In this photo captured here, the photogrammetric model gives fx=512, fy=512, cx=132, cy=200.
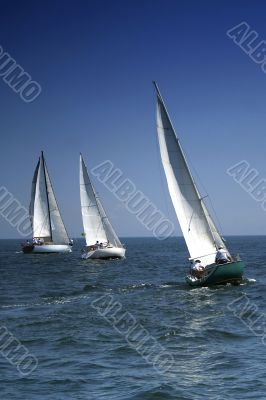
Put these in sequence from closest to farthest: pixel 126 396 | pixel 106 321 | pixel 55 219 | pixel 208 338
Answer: pixel 126 396, pixel 208 338, pixel 106 321, pixel 55 219

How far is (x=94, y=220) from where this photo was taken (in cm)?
6188

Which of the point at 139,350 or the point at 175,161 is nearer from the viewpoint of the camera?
the point at 139,350

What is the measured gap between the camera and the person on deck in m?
30.7

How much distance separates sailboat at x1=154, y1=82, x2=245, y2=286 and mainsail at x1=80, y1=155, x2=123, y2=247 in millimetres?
30060

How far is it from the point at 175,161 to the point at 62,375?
19.5 metres

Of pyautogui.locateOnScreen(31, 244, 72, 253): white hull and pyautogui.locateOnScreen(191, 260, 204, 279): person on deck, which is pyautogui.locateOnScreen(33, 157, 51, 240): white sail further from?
pyautogui.locateOnScreen(191, 260, 204, 279): person on deck

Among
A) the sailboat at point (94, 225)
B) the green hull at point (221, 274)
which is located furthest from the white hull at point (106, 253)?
the green hull at point (221, 274)

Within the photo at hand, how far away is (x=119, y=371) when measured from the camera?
14430mm

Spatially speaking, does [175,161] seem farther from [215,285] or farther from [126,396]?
[126,396]

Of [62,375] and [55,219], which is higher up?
[55,219]

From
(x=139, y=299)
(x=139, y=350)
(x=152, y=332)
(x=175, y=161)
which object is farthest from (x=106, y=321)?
(x=175, y=161)

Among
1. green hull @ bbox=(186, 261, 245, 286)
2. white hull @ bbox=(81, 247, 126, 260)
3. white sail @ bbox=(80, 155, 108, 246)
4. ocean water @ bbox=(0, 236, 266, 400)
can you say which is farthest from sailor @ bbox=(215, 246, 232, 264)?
white sail @ bbox=(80, 155, 108, 246)

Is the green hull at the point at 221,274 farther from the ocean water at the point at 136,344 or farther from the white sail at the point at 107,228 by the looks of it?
the white sail at the point at 107,228

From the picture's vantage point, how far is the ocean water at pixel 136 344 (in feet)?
42.9
